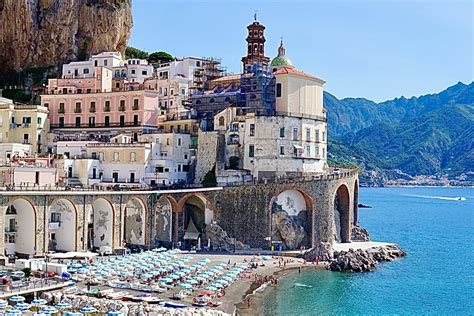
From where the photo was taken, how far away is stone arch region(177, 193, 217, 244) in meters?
74.5

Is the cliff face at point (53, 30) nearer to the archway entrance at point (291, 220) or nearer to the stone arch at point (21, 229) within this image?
the archway entrance at point (291, 220)

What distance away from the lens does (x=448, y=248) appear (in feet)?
317

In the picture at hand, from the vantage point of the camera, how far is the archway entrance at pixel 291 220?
75.8 m

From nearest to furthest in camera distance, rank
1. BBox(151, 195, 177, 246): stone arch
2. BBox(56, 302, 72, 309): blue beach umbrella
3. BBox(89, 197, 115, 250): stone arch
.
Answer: BBox(56, 302, 72, 309): blue beach umbrella < BBox(89, 197, 115, 250): stone arch < BBox(151, 195, 177, 246): stone arch

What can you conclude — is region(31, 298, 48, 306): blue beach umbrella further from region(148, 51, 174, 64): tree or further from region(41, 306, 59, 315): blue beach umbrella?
region(148, 51, 174, 64): tree

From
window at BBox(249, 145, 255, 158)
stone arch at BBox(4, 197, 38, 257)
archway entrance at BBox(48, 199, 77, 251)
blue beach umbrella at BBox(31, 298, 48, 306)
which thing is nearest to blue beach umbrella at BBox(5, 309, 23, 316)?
blue beach umbrella at BBox(31, 298, 48, 306)

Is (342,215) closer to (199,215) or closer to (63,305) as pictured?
(199,215)

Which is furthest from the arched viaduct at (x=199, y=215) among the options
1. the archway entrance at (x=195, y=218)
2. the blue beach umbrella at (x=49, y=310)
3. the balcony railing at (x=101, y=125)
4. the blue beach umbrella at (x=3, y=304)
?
the blue beach umbrella at (x=49, y=310)

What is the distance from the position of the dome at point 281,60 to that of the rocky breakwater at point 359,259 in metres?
29.9

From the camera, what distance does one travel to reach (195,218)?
254 feet

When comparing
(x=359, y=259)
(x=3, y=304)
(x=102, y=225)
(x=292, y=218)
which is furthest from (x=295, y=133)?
(x=3, y=304)

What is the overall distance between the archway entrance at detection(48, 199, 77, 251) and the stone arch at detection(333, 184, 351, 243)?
1294 inches

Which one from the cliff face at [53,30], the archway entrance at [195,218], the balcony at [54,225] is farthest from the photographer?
the cliff face at [53,30]

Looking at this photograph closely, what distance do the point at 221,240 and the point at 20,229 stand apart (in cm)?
2184
